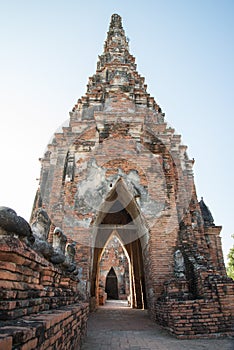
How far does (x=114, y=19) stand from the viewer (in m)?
20.2

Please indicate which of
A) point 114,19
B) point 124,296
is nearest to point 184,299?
point 124,296

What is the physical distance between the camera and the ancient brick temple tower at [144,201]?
6385mm

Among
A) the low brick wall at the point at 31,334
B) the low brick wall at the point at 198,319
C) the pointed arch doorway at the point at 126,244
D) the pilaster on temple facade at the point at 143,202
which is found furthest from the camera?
the pointed arch doorway at the point at 126,244

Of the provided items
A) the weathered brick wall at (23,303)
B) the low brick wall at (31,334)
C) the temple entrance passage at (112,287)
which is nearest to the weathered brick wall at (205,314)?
the weathered brick wall at (23,303)

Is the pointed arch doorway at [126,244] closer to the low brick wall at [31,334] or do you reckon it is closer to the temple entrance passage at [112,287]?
the low brick wall at [31,334]

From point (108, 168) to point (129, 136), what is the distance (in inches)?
66.6

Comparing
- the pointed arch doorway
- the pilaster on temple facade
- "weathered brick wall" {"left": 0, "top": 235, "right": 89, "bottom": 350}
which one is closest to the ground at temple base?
the pilaster on temple facade

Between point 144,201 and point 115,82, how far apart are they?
22.9ft

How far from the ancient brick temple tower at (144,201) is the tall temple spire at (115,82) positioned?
0.08 metres

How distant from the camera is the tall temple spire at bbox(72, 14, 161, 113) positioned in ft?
39.8

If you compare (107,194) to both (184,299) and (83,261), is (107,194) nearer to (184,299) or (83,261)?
(83,261)

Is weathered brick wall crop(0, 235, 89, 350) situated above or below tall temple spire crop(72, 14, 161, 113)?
below

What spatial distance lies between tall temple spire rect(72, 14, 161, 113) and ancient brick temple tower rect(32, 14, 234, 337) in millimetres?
78

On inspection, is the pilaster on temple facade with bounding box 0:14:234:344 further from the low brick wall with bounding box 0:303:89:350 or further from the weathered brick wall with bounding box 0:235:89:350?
the low brick wall with bounding box 0:303:89:350
